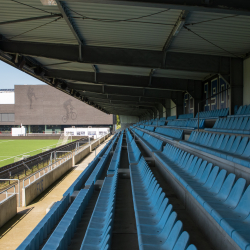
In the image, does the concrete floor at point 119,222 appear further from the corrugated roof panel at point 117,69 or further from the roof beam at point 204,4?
the corrugated roof panel at point 117,69

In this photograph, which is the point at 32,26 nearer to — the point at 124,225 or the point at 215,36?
the point at 215,36

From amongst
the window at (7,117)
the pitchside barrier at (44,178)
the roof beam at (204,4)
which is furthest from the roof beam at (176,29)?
the window at (7,117)

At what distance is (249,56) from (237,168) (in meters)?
4.80

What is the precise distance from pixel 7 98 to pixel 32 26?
151 ft

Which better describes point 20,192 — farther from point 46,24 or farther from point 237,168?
point 237,168

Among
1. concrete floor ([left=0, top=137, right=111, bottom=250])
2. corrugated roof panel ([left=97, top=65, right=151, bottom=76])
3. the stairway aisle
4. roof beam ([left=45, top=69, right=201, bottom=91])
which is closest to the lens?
the stairway aisle

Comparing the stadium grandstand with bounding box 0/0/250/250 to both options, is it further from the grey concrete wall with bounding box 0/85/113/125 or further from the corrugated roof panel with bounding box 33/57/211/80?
the grey concrete wall with bounding box 0/85/113/125

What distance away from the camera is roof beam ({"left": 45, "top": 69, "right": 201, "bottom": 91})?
8.70m

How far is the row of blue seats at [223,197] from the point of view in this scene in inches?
57.3

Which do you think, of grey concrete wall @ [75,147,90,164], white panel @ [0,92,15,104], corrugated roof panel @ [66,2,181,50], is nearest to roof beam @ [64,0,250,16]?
corrugated roof panel @ [66,2,181,50]

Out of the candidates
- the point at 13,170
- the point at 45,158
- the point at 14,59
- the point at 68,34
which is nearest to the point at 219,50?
the point at 68,34

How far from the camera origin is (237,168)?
93.6 inches

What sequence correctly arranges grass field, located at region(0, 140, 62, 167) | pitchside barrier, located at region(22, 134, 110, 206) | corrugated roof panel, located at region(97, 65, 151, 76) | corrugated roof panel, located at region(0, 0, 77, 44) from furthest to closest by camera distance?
grass field, located at region(0, 140, 62, 167), corrugated roof panel, located at region(97, 65, 151, 76), pitchside barrier, located at region(22, 134, 110, 206), corrugated roof panel, located at region(0, 0, 77, 44)

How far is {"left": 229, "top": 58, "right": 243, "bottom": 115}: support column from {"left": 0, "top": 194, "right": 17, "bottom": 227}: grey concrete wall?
6.79m
